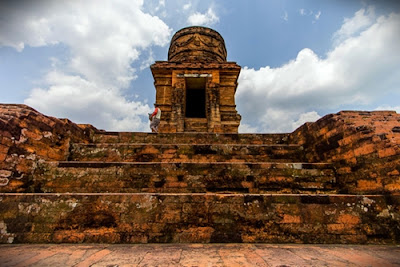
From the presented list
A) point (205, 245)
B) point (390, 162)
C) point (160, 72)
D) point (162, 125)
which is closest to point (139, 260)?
point (205, 245)

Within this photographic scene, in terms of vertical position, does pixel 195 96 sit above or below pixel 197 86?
above

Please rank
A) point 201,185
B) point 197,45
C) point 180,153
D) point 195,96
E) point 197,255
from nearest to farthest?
1. point 197,255
2. point 201,185
3. point 180,153
4. point 197,45
5. point 195,96

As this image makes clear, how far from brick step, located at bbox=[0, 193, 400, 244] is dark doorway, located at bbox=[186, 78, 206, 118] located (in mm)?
10567

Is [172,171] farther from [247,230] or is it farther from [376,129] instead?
[376,129]

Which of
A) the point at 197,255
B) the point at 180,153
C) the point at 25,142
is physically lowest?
the point at 197,255

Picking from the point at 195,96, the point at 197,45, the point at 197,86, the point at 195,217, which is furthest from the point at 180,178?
the point at 197,45

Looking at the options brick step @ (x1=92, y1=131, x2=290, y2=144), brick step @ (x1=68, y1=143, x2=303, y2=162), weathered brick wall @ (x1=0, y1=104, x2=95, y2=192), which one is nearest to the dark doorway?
brick step @ (x1=92, y1=131, x2=290, y2=144)

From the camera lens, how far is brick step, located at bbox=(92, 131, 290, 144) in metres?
5.98

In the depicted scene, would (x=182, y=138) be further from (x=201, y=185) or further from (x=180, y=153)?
(x=201, y=185)

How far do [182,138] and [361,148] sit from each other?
4369 mm

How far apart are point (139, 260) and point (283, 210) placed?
206 cm

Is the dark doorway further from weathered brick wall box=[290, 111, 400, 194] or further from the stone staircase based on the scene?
the stone staircase

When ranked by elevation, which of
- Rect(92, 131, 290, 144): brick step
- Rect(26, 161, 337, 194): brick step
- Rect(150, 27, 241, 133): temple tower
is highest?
Rect(150, 27, 241, 133): temple tower

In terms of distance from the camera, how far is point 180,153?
4.91 meters
